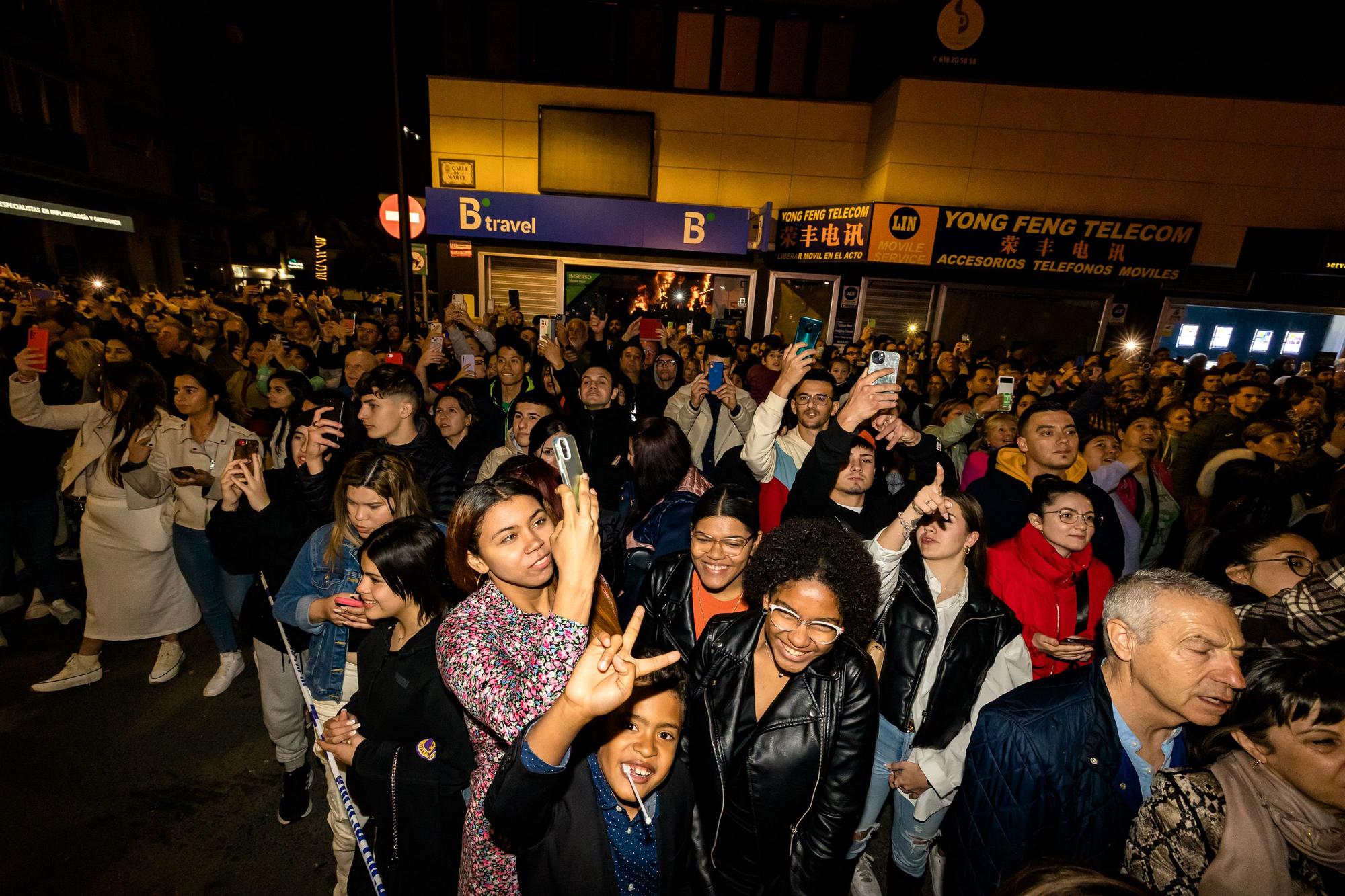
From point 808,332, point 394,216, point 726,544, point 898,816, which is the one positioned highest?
point 394,216

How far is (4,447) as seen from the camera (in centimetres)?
400

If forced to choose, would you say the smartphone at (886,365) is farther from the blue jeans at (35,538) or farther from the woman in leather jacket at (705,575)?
the blue jeans at (35,538)

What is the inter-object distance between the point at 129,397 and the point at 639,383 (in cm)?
493

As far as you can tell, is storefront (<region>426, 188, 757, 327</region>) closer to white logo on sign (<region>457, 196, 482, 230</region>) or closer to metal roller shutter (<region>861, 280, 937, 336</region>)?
white logo on sign (<region>457, 196, 482, 230</region>)

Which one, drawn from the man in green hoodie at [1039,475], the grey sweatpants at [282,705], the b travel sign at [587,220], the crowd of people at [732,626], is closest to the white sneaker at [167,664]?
the crowd of people at [732,626]

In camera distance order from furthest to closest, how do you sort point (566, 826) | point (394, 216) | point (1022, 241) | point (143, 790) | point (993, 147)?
1. point (993, 147)
2. point (1022, 241)
3. point (394, 216)
4. point (143, 790)
5. point (566, 826)

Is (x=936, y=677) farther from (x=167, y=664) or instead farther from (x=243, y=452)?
(x=167, y=664)

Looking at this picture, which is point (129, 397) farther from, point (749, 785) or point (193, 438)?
point (749, 785)

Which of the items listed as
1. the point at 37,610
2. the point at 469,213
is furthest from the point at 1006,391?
the point at 469,213

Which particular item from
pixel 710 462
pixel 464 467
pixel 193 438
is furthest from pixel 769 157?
pixel 193 438

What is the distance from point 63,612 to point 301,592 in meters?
3.70

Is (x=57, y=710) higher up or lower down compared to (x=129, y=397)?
lower down

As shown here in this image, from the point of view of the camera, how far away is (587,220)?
43.1ft

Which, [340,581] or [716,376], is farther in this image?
[716,376]
